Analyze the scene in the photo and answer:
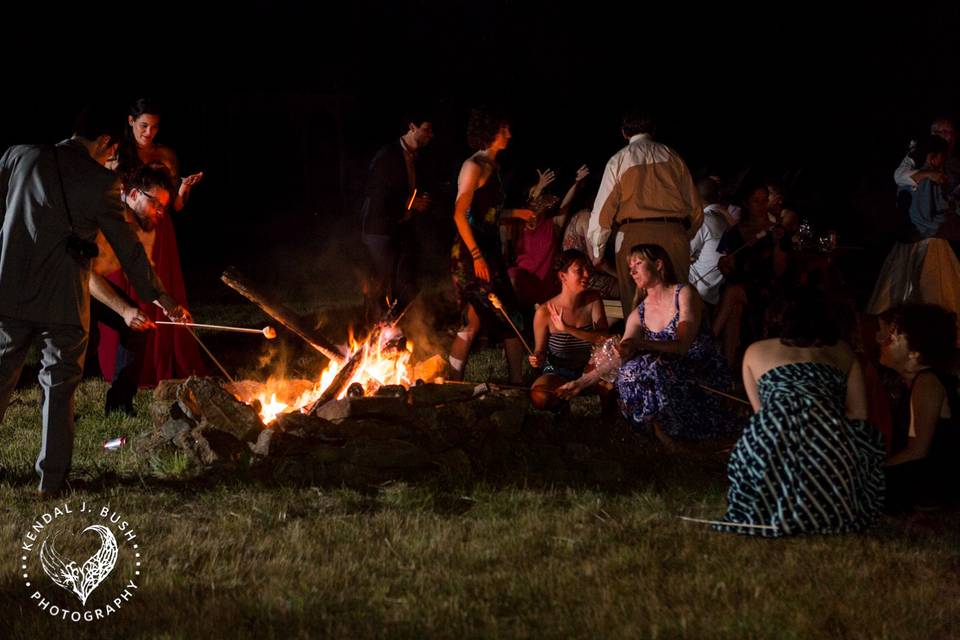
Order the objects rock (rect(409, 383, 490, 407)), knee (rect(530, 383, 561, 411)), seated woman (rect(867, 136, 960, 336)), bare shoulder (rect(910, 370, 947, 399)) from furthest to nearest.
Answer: seated woman (rect(867, 136, 960, 336)), knee (rect(530, 383, 561, 411)), rock (rect(409, 383, 490, 407)), bare shoulder (rect(910, 370, 947, 399))

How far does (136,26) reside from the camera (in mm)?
29625

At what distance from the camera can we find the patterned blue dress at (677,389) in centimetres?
695

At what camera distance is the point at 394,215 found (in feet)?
30.1

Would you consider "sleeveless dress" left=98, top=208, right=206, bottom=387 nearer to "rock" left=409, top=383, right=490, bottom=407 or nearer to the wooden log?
the wooden log

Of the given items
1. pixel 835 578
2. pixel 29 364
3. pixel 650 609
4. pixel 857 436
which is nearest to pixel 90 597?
pixel 650 609

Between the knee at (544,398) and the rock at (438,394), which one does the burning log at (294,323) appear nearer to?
the rock at (438,394)

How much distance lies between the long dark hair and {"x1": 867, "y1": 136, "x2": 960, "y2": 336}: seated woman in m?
6.81

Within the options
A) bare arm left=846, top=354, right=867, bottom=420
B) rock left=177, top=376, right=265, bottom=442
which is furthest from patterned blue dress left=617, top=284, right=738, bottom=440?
rock left=177, top=376, right=265, bottom=442

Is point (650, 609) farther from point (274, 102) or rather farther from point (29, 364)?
point (274, 102)

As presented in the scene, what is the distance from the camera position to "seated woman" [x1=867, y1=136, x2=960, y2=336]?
408 inches

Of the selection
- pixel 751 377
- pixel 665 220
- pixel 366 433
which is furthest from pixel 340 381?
pixel 751 377

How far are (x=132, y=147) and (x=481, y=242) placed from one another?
2714 mm

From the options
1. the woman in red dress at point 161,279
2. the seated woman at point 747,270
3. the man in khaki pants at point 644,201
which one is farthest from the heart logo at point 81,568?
the seated woman at point 747,270

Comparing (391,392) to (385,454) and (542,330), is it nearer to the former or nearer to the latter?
(385,454)
